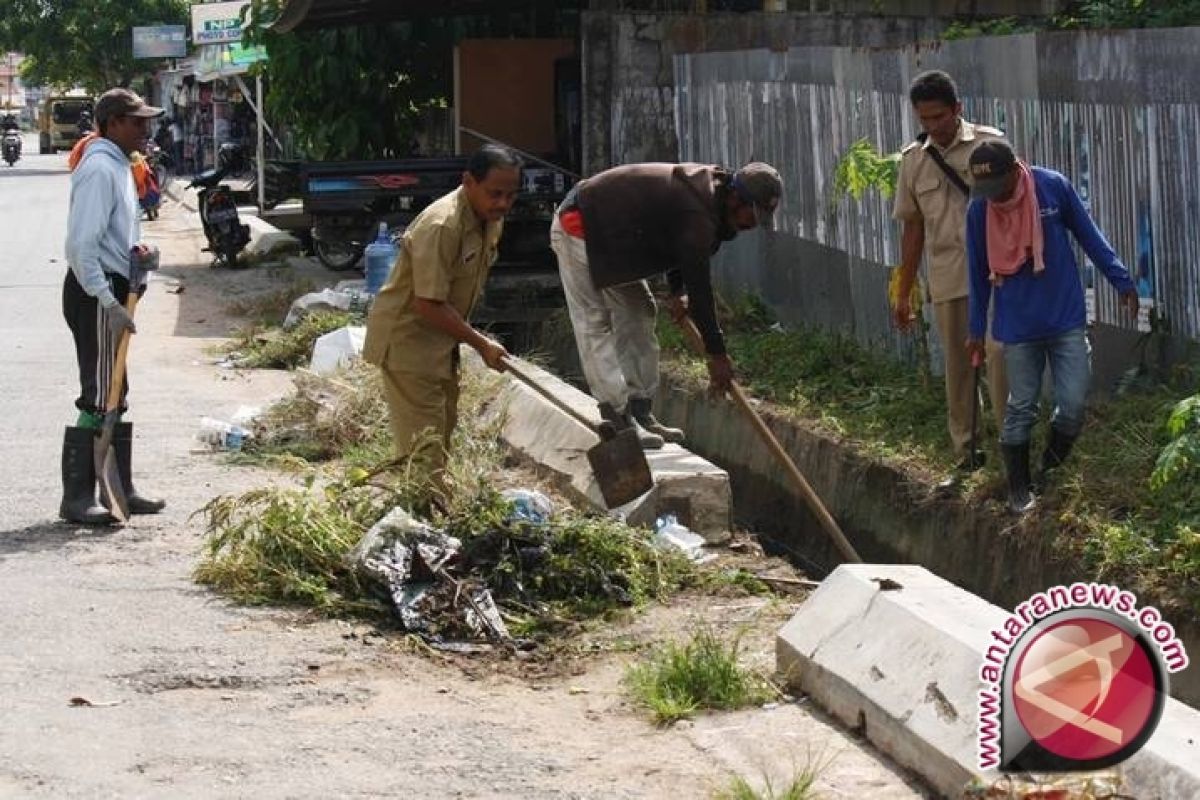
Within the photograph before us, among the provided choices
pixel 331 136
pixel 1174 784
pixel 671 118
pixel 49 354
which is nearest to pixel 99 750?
pixel 1174 784

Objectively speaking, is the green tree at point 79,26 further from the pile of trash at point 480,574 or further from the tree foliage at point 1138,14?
the pile of trash at point 480,574

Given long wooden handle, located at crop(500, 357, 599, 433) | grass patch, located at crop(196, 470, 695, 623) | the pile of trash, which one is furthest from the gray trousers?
the pile of trash

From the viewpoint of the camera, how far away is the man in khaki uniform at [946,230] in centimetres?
876

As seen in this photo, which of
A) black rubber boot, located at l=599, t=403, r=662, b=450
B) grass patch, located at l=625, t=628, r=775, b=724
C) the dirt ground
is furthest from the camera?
black rubber boot, located at l=599, t=403, r=662, b=450

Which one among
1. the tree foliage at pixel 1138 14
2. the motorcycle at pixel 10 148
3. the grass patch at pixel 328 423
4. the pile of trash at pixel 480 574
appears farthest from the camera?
the motorcycle at pixel 10 148

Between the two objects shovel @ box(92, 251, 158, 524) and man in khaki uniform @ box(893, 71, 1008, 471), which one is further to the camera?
shovel @ box(92, 251, 158, 524)

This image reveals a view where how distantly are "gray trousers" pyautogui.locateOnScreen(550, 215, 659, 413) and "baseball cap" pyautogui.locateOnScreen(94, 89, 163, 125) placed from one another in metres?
2.13

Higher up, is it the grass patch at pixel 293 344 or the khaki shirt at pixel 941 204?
the khaki shirt at pixel 941 204

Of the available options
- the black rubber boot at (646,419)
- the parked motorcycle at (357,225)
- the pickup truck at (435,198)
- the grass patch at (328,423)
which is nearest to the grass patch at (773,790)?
the black rubber boot at (646,419)

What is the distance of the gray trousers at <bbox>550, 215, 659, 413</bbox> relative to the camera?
9734 millimetres

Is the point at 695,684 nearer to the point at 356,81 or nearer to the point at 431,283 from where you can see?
the point at 431,283

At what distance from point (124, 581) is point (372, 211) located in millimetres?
10334

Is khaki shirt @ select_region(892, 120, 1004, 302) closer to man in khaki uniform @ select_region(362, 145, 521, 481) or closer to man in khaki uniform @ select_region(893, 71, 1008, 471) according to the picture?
man in khaki uniform @ select_region(893, 71, 1008, 471)

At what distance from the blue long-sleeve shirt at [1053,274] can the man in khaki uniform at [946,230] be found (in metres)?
0.54
